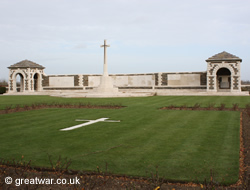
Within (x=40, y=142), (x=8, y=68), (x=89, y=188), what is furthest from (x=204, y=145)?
(x=8, y=68)

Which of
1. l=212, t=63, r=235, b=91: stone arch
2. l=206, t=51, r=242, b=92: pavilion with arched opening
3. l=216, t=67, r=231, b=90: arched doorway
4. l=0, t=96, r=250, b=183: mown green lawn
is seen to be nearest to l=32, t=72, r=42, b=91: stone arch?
l=206, t=51, r=242, b=92: pavilion with arched opening

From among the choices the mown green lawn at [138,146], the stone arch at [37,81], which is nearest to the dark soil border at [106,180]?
the mown green lawn at [138,146]

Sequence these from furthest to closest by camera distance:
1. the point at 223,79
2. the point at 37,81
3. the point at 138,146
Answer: the point at 37,81 < the point at 223,79 < the point at 138,146

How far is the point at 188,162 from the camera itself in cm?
533

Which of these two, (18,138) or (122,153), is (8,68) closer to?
(18,138)

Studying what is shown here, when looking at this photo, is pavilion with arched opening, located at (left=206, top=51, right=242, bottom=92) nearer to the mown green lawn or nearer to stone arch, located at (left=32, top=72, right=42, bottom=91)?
the mown green lawn

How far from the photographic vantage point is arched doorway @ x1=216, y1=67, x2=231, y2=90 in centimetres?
3622

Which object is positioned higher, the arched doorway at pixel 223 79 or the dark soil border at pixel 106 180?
the arched doorway at pixel 223 79

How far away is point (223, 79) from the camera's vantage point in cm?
3641

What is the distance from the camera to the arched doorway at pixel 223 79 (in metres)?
36.2

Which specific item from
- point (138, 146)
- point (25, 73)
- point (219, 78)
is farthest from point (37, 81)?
point (138, 146)

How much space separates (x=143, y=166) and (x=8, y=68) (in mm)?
42416

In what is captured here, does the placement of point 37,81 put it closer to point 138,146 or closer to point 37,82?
point 37,82

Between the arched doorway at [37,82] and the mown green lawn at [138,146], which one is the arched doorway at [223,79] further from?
the arched doorway at [37,82]
